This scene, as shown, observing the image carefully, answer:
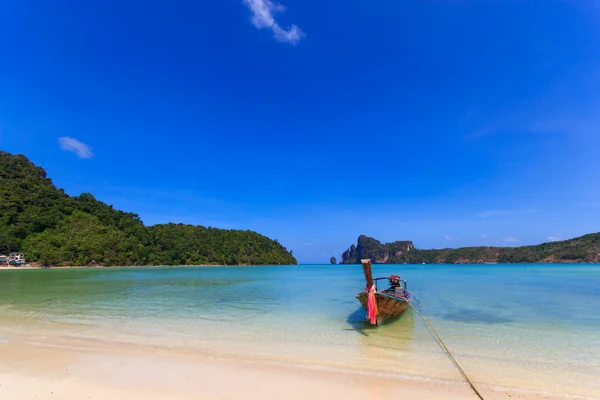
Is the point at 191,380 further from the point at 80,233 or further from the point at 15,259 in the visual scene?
the point at 80,233

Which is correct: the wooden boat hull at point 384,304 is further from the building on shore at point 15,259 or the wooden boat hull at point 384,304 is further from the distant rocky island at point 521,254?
the distant rocky island at point 521,254

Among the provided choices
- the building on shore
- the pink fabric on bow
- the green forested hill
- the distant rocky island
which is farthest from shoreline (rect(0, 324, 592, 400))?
the distant rocky island

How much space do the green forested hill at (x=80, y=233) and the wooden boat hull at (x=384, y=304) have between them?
82368 mm

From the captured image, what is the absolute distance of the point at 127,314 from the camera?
13188 mm

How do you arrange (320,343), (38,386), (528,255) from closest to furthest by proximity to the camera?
(38,386)
(320,343)
(528,255)

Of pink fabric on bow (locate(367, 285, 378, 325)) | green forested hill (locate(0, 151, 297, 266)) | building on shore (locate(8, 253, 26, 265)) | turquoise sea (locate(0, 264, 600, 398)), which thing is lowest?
turquoise sea (locate(0, 264, 600, 398))

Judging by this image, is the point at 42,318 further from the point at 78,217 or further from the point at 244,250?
the point at 244,250

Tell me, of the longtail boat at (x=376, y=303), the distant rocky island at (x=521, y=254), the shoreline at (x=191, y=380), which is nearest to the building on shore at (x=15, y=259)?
the shoreline at (x=191, y=380)

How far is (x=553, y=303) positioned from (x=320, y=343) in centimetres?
1592

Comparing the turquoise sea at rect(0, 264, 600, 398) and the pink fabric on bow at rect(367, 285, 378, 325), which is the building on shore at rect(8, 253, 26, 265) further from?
the pink fabric on bow at rect(367, 285, 378, 325)

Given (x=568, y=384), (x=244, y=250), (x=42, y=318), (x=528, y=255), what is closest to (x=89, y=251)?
(x=244, y=250)

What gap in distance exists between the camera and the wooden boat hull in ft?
35.2

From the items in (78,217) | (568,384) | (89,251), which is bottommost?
(568,384)

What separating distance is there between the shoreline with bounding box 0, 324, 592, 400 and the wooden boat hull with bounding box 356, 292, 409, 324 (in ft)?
13.8
